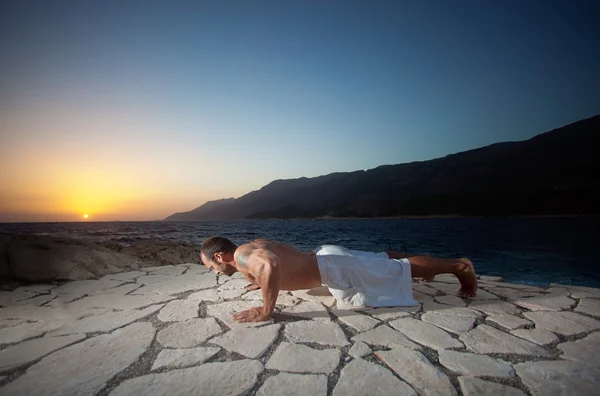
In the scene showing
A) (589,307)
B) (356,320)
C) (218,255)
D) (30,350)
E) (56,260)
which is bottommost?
(589,307)

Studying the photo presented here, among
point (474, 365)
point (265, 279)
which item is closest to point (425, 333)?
point (474, 365)

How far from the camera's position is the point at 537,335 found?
7.66 ft

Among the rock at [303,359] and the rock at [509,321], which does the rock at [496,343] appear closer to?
the rock at [509,321]

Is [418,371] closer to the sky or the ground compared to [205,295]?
closer to the ground

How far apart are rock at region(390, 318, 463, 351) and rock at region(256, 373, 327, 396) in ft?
3.32

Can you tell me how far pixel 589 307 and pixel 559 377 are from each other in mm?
2032

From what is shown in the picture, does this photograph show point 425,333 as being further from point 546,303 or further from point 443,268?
point 546,303

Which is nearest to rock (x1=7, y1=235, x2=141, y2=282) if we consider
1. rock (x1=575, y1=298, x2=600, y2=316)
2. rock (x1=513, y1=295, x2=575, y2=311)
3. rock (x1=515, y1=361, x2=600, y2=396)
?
rock (x1=515, y1=361, x2=600, y2=396)

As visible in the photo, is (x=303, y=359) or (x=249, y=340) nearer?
(x=303, y=359)

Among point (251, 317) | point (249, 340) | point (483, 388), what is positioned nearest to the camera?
point (483, 388)

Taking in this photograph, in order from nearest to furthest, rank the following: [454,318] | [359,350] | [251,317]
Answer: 1. [359,350]
2. [251,317]
3. [454,318]

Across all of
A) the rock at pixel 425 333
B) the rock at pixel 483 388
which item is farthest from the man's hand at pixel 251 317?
the rock at pixel 483 388

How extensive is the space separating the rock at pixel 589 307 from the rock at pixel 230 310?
3.39m

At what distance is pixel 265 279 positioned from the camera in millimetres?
2521
